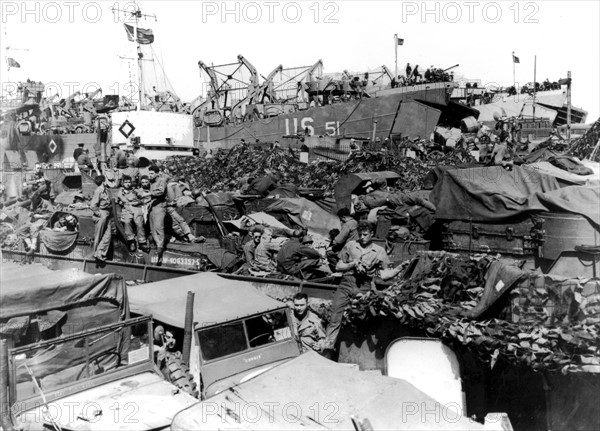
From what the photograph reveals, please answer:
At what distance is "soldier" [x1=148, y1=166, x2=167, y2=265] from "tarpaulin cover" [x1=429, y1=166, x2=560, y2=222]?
568 centimetres

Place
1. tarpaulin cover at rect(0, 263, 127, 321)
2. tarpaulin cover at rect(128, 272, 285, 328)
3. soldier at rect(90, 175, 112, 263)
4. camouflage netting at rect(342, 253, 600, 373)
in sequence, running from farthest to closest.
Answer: soldier at rect(90, 175, 112, 263) → tarpaulin cover at rect(128, 272, 285, 328) → tarpaulin cover at rect(0, 263, 127, 321) → camouflage netting at rect(342, 253, 600, 373)

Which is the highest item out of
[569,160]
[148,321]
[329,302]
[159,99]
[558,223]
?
[159,99]

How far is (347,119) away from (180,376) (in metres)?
23.5

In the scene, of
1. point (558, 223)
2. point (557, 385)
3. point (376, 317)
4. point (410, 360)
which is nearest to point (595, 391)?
point (557, 385)

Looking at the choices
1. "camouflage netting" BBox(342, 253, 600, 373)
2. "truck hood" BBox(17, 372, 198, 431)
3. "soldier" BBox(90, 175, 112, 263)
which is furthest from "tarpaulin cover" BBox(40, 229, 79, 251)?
"camouflage netting" BBox(342, 253, 600, 373)

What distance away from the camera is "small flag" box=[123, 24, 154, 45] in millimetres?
30266

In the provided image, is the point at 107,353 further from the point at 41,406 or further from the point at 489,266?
the point at 489,266

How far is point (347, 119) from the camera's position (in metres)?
28.6

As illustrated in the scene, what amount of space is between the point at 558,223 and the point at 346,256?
314 cm

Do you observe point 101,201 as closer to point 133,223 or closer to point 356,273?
point 133,223

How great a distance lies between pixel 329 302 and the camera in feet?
28.6

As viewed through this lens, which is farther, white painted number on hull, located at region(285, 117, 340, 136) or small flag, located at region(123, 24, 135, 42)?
small flag, located at region(123, 24, 135, 42)

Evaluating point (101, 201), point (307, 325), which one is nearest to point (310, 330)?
point (307, 325)

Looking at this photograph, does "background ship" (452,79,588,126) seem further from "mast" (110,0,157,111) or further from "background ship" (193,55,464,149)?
"mast" (110,0,157,111)
